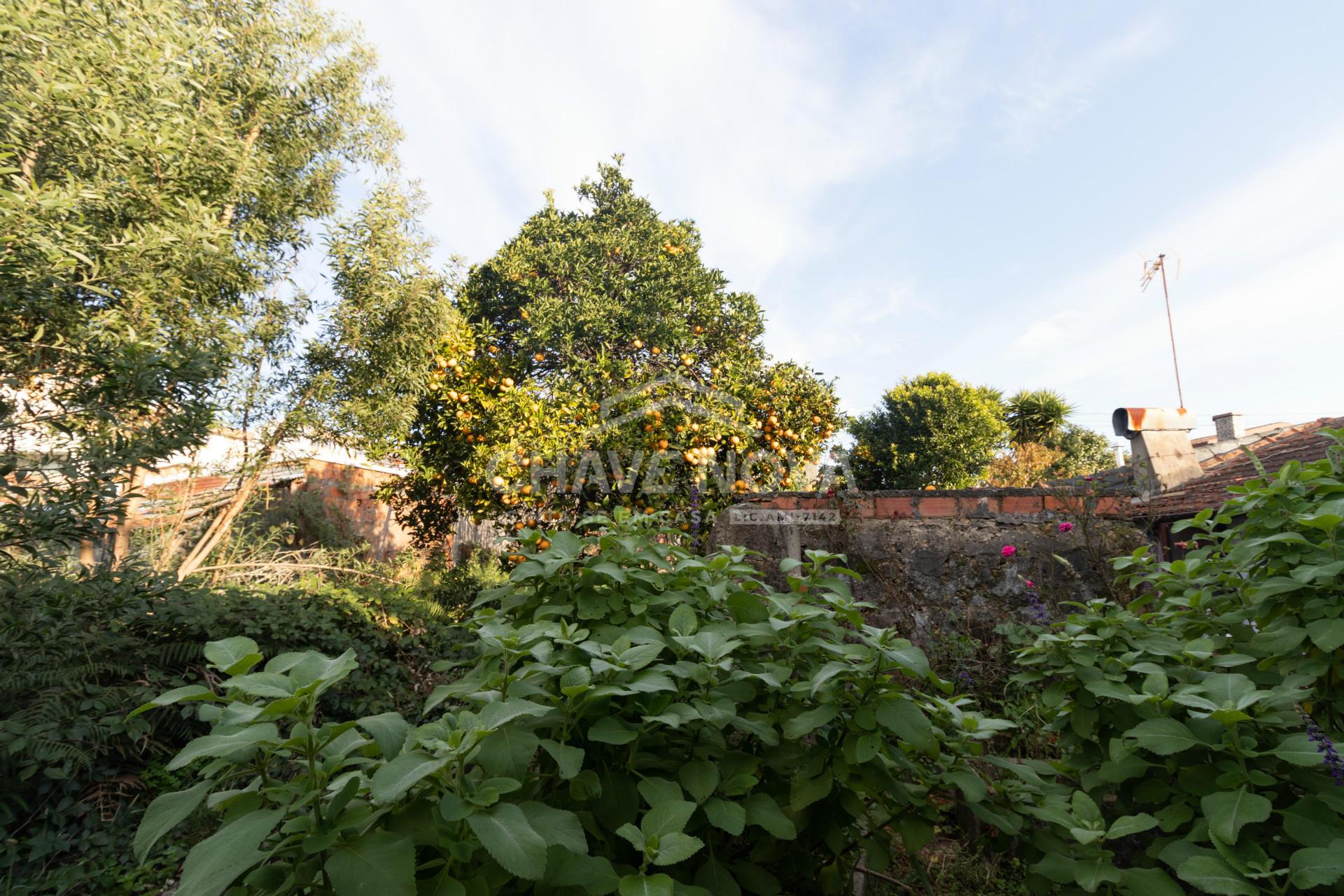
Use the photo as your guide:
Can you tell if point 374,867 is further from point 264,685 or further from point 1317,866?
point 1317,866

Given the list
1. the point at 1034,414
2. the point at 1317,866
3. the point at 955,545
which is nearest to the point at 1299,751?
the point at 1317,866

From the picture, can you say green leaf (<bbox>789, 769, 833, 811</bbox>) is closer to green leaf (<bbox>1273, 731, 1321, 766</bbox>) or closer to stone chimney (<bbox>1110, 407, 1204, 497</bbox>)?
green leaf (<bbox>1273, 731, 1321, 766</bbox>)

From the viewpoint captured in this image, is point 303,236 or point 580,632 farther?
point 303,236

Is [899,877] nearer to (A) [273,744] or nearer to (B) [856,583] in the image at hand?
(A) [273,744]

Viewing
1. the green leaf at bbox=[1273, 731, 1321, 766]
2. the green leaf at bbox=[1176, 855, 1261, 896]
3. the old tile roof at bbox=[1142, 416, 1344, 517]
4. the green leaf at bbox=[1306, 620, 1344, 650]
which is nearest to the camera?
the green leaf at bbox=[1176, 855, 1261, 896]

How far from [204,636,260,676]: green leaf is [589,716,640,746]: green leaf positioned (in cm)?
60

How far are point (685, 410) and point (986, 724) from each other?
18.5 feet

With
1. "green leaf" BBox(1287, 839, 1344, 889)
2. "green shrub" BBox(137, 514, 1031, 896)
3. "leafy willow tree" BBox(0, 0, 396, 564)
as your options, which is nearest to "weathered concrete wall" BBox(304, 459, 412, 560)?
"leafy willow tree" BBox(0, 0, 396, 564)

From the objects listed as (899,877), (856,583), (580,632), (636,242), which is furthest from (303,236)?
(899,877)

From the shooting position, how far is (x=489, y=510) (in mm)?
7539

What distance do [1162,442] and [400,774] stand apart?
1095 cm

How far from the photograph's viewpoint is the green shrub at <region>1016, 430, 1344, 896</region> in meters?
1.22

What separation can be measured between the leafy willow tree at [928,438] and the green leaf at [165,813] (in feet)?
50.9

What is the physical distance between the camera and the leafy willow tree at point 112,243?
11.4 feet
